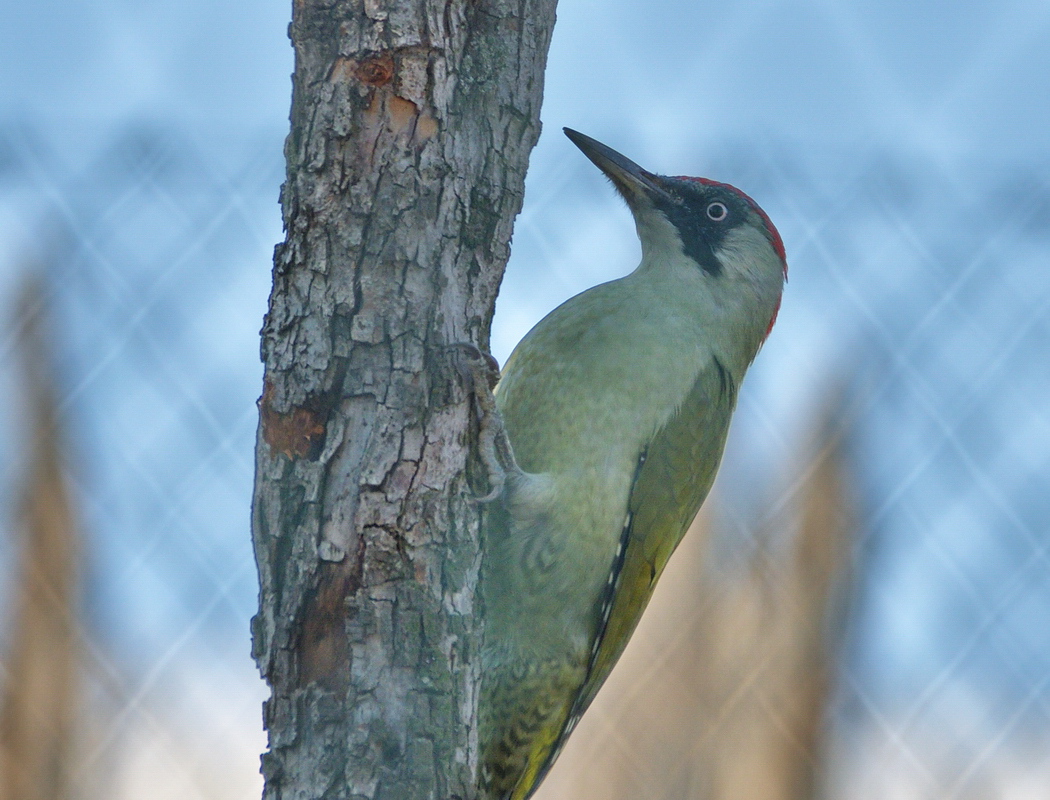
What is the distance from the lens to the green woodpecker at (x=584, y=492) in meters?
2.47

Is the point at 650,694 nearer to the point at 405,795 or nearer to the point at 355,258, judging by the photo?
the point at 405,795

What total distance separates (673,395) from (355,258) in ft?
3.73

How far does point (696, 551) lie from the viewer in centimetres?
342

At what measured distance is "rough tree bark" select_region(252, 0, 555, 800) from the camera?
1.66 meters

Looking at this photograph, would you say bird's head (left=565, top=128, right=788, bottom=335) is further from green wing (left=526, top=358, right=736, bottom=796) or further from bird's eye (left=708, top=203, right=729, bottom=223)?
green wing (left=526, top=358, right=736, bottom=796)

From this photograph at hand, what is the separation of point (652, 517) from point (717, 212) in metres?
1.01

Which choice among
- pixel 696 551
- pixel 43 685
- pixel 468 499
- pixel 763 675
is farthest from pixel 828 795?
pixel 43 685

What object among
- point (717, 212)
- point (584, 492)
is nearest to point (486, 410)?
point (584, 492)

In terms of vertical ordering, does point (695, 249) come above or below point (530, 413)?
above

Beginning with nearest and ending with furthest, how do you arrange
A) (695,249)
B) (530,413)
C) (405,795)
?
(405,795)
(530,413)
(695,249)

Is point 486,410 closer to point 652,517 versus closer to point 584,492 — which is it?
point 584,492

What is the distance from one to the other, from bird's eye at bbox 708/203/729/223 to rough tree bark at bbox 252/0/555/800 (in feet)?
4.62

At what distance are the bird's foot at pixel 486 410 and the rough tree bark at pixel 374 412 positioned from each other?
3 centimetres

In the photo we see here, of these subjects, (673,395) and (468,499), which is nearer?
(468,499)
